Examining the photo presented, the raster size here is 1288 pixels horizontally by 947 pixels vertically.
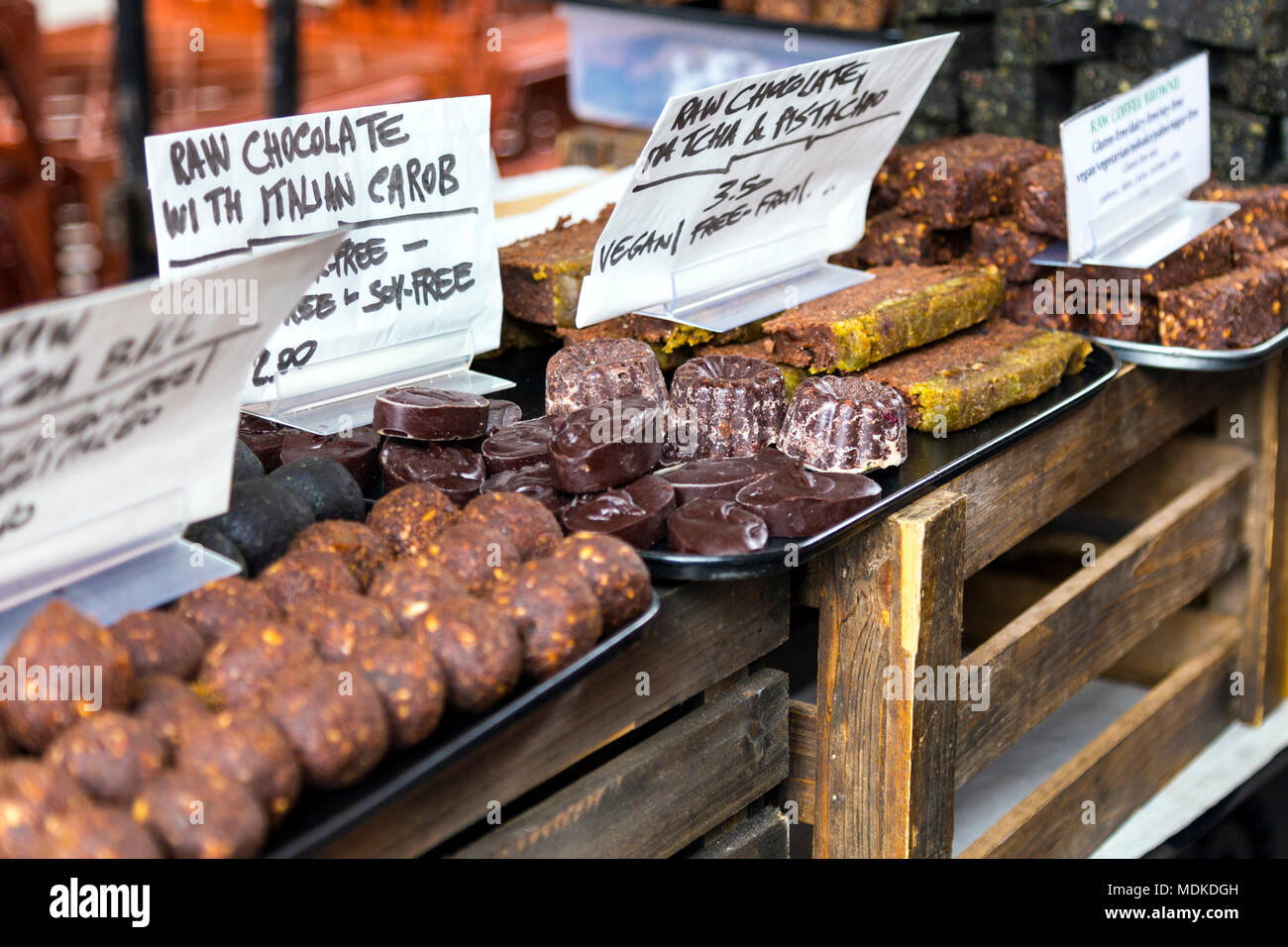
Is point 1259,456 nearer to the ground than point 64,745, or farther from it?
nearer to the ground

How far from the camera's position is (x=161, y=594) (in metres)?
1.63

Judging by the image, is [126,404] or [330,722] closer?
[330,722]

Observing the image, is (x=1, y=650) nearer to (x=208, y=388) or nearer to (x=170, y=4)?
(x=208, y=388)

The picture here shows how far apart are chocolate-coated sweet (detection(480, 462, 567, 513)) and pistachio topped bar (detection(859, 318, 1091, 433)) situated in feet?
2.29

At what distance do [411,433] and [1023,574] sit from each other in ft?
6.82

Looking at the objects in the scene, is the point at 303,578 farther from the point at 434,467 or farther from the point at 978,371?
the point at 978,371

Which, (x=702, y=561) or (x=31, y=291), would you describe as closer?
(x=702, y=561)

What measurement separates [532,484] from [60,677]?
0.79m

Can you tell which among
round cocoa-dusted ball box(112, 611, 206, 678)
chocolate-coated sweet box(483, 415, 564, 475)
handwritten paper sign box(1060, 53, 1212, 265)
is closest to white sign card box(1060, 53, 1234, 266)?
handwritten paper sign box(1060, 53, 1212, 265)

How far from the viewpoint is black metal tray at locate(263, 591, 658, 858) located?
1363mm

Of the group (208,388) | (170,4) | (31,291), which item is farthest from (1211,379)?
(170,4)

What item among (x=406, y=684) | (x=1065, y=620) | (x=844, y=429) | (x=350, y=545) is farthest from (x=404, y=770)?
(x=1065, y=620)

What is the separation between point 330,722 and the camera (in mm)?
1396

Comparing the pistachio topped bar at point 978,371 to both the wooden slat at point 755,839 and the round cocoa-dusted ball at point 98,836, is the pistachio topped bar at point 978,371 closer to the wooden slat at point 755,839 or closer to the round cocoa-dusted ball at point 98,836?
the wooden slat at point 755,839
